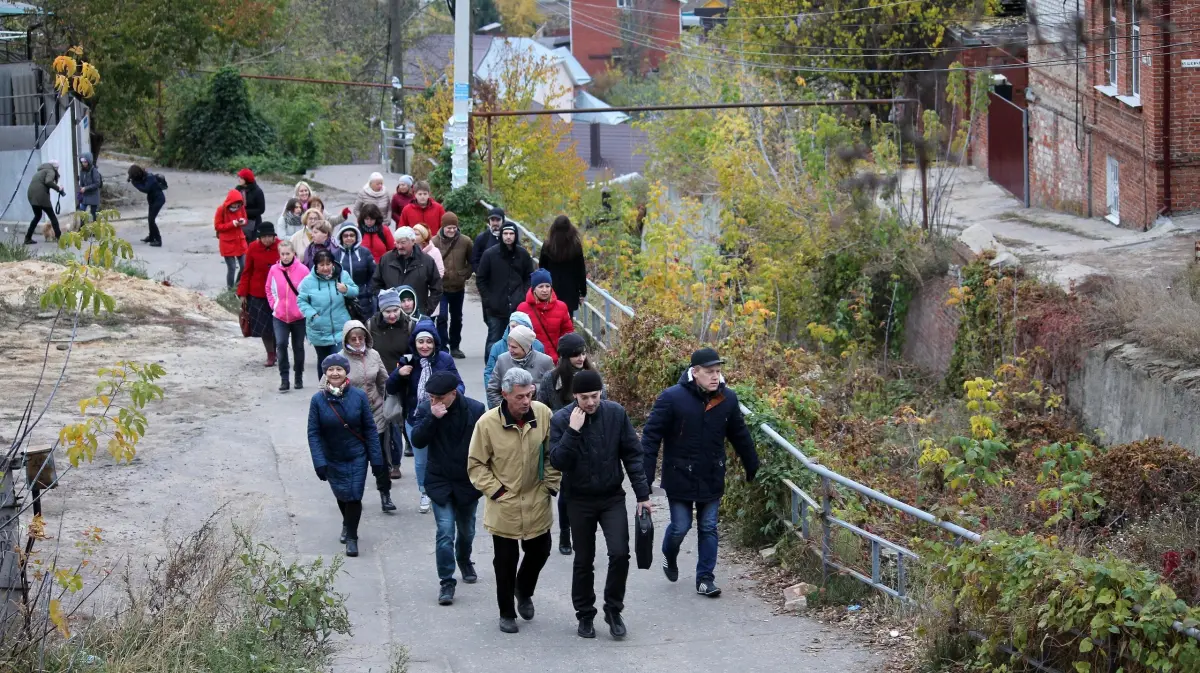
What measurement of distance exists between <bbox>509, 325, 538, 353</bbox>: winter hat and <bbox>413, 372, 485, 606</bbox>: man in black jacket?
3.52 ft

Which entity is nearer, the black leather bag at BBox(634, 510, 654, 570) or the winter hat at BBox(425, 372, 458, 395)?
the black leather bag at BBox(634, 510, 654, 570)

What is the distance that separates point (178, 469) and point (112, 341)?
5.27 meters

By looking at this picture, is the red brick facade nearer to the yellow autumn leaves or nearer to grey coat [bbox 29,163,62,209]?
the yellow autumn leaves

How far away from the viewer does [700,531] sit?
910cm

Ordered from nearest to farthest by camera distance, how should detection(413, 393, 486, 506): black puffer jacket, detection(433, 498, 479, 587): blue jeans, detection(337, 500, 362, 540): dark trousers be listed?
detection(413, 393, 486, 506): black puffer jacket
detection(433, 498, 479, 587): blue jeans
detection(337, 500, 362, 540): dark trousers

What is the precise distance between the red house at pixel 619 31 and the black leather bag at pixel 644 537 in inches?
3170

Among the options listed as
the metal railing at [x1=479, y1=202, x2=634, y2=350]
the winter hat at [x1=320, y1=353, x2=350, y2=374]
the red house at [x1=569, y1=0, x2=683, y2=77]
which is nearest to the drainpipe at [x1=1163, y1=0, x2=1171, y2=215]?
the metal railing at [x1=479, y1=202, x2=634, y2=350]

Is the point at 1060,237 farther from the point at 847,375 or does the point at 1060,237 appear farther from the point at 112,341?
the point at 112,341

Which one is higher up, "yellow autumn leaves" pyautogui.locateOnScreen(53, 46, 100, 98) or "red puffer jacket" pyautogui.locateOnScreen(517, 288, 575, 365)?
"yellow autumn leaves" pyautogui.locateOnScreen(53, 46, 100, 98)

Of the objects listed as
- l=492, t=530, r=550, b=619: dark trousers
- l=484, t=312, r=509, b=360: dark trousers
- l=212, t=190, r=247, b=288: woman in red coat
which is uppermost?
l=212, t=190, r=247, b=288: woman in red coat

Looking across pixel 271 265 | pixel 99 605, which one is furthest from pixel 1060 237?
pixel 99 605

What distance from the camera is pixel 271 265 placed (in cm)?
1488

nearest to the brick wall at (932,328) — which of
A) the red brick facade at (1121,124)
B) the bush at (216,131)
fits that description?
the red brick facade at (1121,124)

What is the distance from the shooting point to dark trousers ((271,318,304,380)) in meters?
14.4
